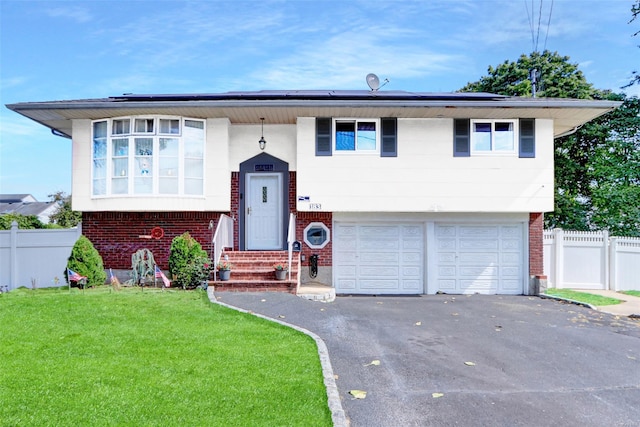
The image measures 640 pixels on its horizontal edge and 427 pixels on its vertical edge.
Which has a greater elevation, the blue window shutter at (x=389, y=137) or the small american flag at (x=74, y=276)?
the blue window shutter at (x=389, y=137)

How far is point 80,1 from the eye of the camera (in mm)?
12961

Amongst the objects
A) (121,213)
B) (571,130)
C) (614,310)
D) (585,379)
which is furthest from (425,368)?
(571,130)

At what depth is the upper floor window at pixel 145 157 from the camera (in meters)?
11.5

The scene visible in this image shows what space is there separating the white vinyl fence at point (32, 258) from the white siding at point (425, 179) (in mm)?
7108

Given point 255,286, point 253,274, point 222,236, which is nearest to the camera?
point 255,286

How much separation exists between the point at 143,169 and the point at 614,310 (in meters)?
12.6

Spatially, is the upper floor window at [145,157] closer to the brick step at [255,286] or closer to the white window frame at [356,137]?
the brick step at [255,286]

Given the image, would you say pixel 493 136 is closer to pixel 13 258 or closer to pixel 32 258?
pixel 32 258

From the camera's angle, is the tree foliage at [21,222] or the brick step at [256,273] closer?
the brick step at [256,273]

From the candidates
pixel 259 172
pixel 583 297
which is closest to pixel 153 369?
pixel 259 172

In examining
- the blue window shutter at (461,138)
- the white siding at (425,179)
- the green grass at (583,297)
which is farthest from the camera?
the blue window shutter at (461,138)

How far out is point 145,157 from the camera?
11453mm

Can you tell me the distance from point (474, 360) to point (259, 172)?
821cm

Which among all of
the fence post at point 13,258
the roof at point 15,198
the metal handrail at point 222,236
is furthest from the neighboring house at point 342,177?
the roof at point 15,198
